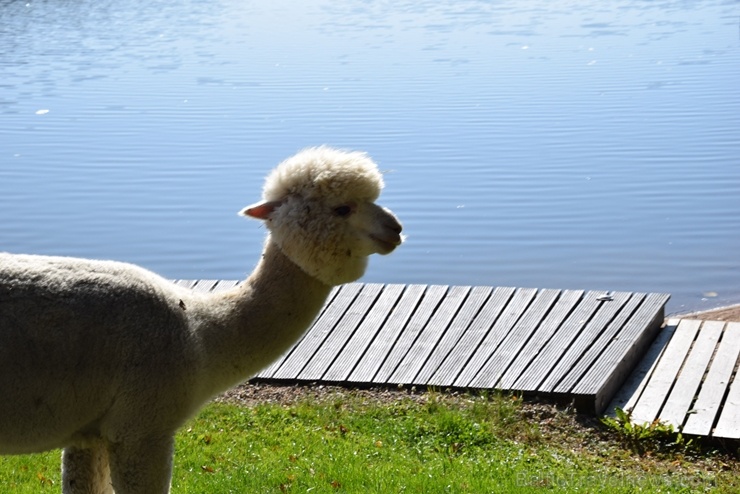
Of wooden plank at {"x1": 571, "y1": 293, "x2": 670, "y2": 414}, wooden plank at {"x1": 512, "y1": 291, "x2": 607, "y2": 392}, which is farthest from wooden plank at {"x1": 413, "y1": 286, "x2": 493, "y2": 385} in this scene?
wooden plank at {"x1": 571, "y1": 293, "x2": 670, "y2": 414}

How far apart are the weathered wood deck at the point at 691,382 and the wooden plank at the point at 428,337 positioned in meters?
1.39

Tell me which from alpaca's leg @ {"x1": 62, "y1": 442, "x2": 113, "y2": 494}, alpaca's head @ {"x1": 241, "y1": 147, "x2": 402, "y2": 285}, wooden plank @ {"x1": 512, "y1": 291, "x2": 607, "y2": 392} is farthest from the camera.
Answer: wooden plank @ {"x1": 512, "y1": 291, "x2": 607, "y2": 392}

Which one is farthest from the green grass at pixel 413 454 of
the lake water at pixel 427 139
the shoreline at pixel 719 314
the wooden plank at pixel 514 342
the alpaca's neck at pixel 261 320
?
the lake water at pixel 427 139

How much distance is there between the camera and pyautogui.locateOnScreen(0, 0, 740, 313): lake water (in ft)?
41.2

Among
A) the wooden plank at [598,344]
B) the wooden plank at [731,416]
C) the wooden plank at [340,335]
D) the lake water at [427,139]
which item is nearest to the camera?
the wooden plank at [731,416]

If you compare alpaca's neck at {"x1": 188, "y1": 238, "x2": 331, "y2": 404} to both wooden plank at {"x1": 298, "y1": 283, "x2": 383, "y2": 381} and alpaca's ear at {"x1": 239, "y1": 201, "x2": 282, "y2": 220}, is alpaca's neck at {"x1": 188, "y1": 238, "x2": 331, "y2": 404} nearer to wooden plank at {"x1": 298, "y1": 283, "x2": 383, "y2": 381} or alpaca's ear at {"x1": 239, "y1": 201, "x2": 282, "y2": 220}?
alpaca's ear at {"x1": 239, "y1": 201, "x2": 282, "y2": 220}

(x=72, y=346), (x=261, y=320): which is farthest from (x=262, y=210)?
(x=72, y=346)

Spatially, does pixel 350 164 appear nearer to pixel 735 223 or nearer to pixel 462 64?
pixel 735 223

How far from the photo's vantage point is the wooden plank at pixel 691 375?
7.68 m

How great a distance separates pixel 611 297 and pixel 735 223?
4331 millimetres

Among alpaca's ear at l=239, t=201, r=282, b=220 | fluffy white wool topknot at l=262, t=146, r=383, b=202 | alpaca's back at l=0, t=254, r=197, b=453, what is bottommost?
alpaca's back at l=0, t=254, r=197, b=453

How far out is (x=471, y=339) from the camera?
28.8 feet

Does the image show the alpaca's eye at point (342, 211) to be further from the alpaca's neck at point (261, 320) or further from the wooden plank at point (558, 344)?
the wooden plank at point (558, 344)

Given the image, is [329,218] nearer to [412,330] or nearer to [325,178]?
[325,178]
